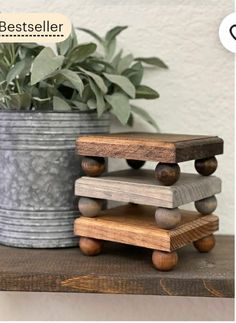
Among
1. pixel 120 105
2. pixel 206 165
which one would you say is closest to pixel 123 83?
pixel 120 105

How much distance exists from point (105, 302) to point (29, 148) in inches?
9.7

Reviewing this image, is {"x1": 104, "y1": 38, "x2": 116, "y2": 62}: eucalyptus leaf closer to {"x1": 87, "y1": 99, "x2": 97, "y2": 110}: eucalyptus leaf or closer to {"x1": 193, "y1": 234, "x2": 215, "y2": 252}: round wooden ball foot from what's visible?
{"x1": 87, "y1": 99, "x2": 97, "y2": 110}: eucalyptus leaf

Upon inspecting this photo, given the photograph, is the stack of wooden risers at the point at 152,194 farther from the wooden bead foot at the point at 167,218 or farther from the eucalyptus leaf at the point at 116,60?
the eucalyptus leaf at the point at 116,60

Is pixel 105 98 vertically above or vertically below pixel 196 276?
above

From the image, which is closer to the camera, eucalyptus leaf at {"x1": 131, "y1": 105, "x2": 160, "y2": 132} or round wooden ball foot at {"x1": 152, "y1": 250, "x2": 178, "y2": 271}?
round wooden ball foot at {"x1": 152, "y1": 250, "x2": 178, "y2": 271}

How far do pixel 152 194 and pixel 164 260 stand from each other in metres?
0.07

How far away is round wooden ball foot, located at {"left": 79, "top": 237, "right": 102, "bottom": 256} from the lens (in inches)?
20.7

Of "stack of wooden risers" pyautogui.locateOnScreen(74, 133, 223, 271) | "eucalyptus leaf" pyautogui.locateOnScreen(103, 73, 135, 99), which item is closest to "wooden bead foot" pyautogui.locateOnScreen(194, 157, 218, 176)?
"stack of wooden risers" pyautogui.locateOnScreen(74, 133, 223, 271)

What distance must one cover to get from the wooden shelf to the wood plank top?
4.4 inches

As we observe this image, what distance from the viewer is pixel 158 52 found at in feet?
2.10

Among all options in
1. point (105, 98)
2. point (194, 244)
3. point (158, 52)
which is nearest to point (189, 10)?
point (158, 52)

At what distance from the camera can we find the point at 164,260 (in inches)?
18.9

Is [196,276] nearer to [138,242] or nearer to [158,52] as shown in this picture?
[138,242]

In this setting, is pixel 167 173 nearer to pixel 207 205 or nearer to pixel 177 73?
pixel 207 205
